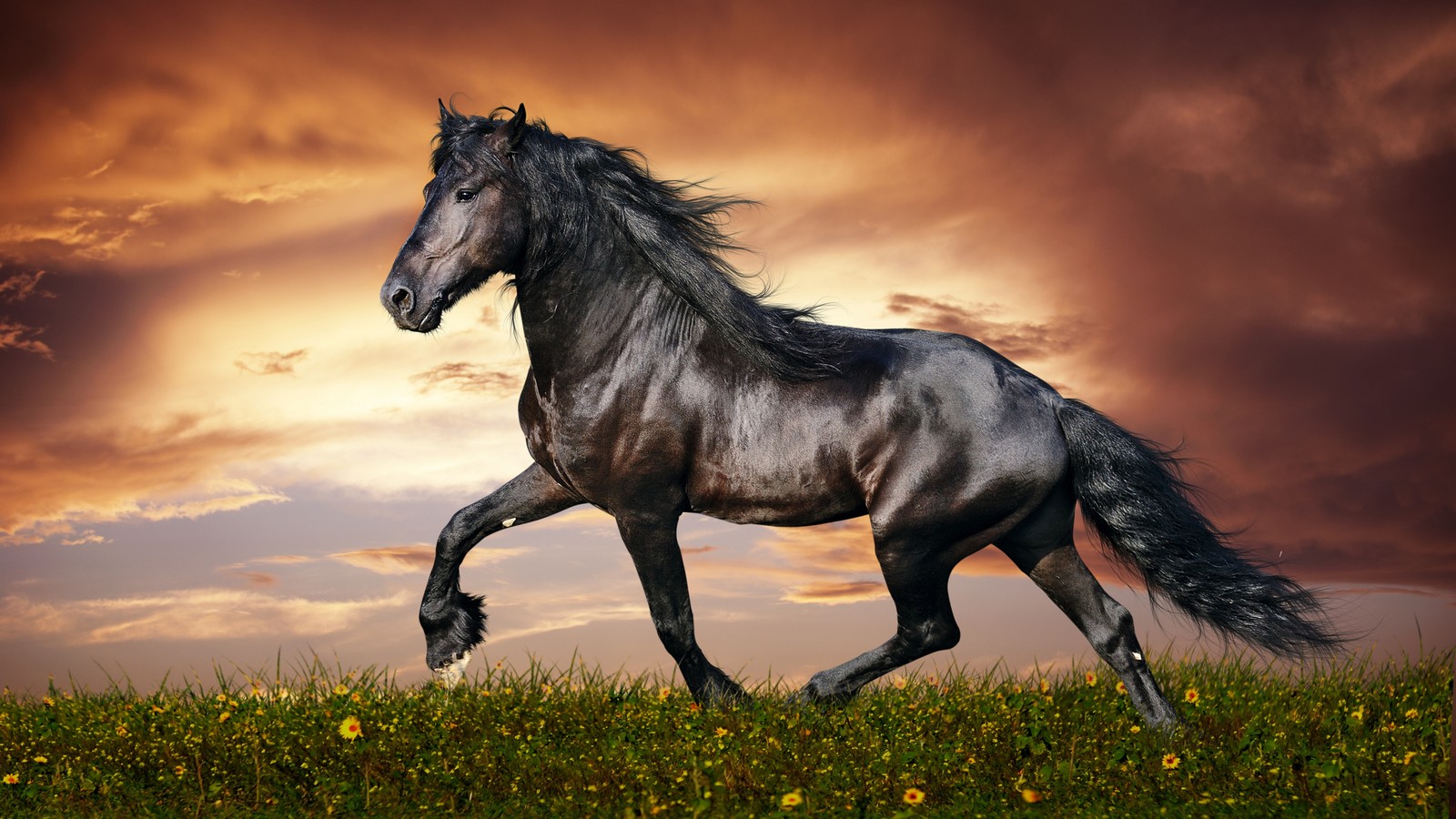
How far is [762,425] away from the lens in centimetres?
593

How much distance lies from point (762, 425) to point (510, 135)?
73.1 inches

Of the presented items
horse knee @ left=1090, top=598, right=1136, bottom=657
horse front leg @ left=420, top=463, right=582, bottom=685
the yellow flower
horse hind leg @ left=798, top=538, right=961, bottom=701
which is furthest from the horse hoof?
horse knee @ left=1090, top=598, right=1136, bottom=657

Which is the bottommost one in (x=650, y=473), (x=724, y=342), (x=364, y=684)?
(x=364, y=684)

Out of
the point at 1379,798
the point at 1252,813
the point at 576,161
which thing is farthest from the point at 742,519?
the point at 1379,798

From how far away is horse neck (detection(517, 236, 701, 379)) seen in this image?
604 centimetres

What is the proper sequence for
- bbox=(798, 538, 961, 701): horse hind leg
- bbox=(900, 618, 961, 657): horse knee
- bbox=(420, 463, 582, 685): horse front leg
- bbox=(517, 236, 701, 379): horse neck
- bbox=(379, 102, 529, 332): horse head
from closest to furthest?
bbox=(379, 102, 529, 332): horse head, bbox=(798, 538, 961, 701): horse hind leg, bbox=(900, 618, 961, 657): horse knee, bbox=(517, 236, 701, 379): horse neck, bbox=(420, 463, 582, 685): horse front leg

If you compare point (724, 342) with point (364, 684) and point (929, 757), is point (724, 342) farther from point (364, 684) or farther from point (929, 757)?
point (364, 684)

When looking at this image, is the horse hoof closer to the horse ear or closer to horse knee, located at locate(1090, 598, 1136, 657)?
the horse ear

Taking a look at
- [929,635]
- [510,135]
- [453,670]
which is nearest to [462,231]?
[510,135]

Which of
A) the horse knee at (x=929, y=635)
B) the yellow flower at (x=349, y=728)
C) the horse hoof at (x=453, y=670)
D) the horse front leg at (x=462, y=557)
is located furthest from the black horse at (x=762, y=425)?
the yellow flower at (x=349, y=728)

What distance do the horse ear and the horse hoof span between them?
2737 millimetres

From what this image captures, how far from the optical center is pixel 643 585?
605 centimetres

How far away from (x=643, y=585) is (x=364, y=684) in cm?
169

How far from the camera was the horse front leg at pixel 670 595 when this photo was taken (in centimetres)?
595
